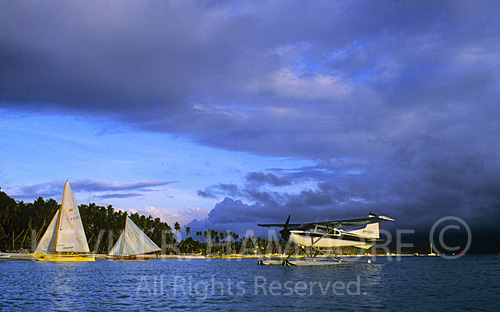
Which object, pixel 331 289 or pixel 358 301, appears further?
pixel 331 289

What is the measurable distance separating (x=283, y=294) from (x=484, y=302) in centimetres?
1570

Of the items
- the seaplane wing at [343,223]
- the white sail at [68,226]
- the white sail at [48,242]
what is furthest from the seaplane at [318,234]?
the white sail at [48,242]

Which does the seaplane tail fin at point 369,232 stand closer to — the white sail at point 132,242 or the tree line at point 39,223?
the white sail at point 132,242

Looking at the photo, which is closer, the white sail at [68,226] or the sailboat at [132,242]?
the white sail at [68,226]

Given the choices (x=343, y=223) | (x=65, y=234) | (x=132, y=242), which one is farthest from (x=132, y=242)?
(x=343, y=223)

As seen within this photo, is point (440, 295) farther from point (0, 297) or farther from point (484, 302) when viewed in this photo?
point (0, 297)

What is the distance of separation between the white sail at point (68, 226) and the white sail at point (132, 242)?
62.9 ft

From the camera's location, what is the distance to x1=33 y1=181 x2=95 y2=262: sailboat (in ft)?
266

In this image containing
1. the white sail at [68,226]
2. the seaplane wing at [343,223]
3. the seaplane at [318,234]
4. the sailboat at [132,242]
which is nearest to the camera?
the seaplane wing at [343,223]

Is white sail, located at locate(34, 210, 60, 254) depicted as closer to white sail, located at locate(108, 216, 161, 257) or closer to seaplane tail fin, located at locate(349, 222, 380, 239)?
white sail, located at locate(108, 216, 161, 257)

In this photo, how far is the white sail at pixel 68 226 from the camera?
266 ft

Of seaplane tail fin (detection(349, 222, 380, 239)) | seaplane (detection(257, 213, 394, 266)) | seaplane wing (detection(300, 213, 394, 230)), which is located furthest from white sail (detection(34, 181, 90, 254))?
seaplane tail fin (detection(349, 222, 380, 239))

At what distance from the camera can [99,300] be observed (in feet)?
98.1

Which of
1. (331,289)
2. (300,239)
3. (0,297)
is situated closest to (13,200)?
(300,239)
